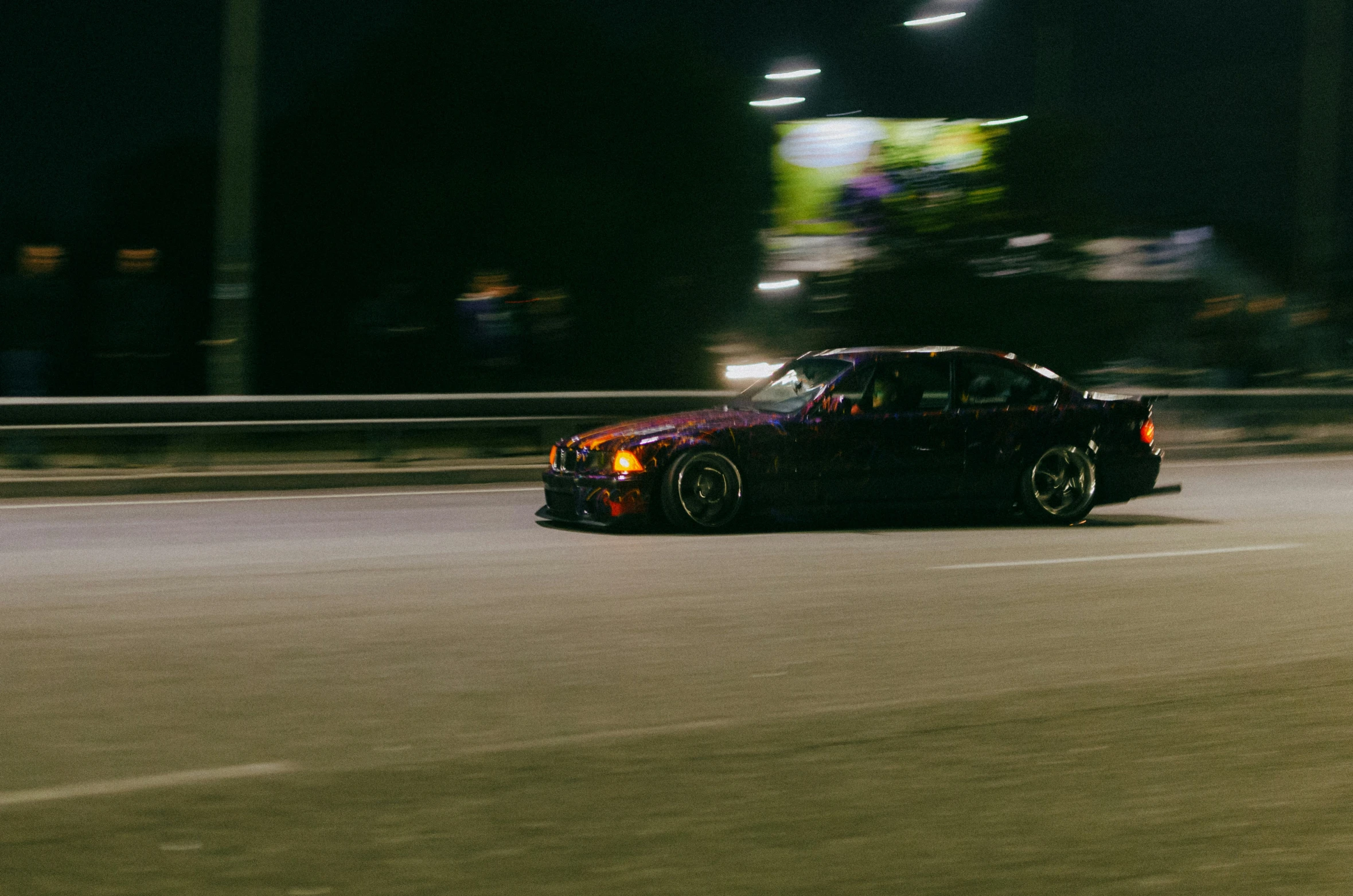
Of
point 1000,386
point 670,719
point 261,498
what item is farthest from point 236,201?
point 670,719

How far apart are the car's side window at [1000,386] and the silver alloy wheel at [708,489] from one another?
197 cm

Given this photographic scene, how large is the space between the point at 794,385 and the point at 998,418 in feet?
5.17

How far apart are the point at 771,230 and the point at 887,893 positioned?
3466cm

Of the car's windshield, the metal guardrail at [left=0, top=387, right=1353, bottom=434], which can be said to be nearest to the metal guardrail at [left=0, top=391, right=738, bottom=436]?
the metal guardrail at [left=0, top=387, right=1353, bottom=434]

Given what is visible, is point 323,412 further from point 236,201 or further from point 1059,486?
point 1059,486

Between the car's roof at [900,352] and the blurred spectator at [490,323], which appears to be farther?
the blurred spectator at [490,323]

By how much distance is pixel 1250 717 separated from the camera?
564cm

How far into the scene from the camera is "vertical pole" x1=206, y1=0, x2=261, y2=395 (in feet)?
50.1

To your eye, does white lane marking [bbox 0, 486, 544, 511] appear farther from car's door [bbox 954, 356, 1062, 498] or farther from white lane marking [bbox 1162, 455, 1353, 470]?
white lane marking [bbox 1162, 455, 1353, 470]

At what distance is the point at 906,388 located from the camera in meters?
11.4

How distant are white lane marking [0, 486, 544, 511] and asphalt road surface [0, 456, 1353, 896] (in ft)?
7.74

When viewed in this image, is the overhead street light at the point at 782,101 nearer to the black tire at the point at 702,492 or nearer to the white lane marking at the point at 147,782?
the black tire at the point at 702,492

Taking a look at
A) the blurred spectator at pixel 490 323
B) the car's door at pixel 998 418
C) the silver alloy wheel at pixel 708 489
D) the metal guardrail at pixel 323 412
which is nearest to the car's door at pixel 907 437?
the car's door at pixel 998 418

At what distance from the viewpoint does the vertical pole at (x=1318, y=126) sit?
79.0 feet
